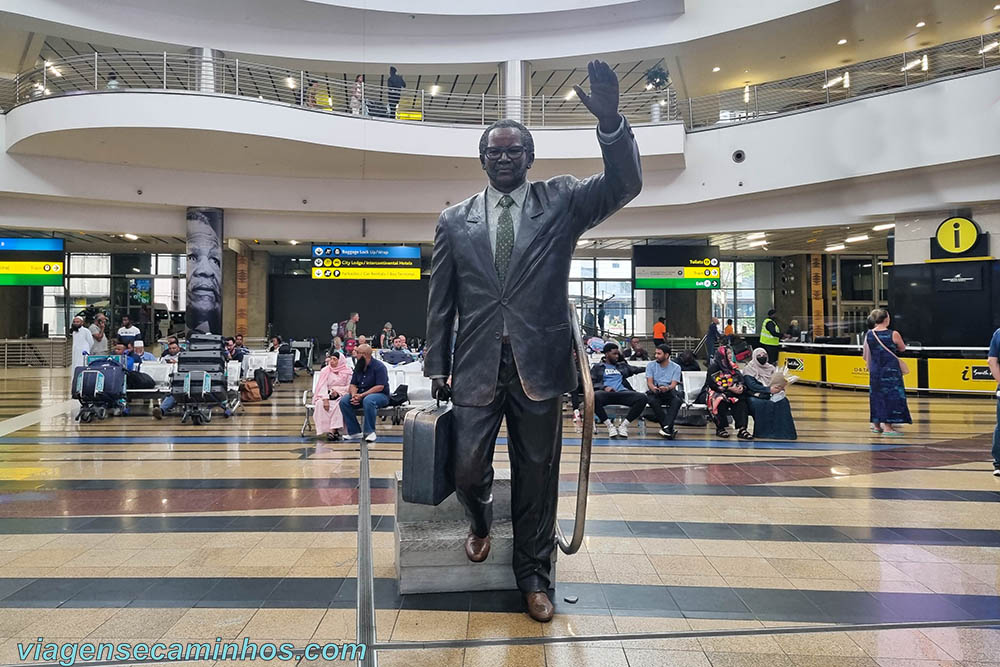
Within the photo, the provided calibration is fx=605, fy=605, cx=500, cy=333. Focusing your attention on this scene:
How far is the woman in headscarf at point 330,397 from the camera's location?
8312 millimetres

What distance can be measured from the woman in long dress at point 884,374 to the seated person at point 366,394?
22.3ft

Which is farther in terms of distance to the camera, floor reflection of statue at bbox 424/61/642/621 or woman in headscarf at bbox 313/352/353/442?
woman in headscarf at bbox 313/352/353/442

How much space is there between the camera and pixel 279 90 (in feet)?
48.8

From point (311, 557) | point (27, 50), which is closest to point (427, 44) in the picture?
point (27, 50)

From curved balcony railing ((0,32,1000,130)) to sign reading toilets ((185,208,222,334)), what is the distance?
3.37m

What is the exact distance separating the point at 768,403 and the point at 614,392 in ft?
6.72

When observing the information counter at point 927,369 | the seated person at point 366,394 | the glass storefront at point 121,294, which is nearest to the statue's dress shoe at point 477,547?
the seated person at point 366,394

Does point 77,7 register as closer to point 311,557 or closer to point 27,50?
point 27,50

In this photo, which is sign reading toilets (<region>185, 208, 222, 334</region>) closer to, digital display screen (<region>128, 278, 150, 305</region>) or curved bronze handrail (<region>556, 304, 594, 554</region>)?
digital display screen (<region>128, 278, 150, 305</region>)

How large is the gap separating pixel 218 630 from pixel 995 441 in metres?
6.88

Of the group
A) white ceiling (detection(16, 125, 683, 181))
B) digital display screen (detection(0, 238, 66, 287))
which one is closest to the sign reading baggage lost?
white ceiling (detection(16, 125, 683, 181))

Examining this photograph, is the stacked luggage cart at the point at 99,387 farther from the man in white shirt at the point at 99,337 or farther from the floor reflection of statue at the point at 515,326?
the floor reflection of statue at the point at 515,326

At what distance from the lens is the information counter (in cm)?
1297

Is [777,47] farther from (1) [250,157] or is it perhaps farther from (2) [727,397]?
(1) [250,157]
